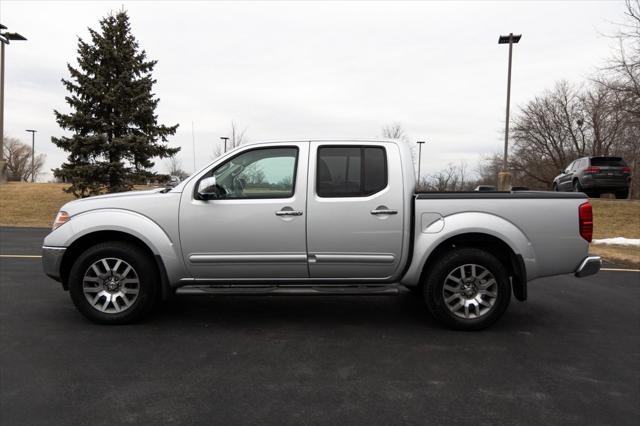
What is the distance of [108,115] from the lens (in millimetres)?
20203

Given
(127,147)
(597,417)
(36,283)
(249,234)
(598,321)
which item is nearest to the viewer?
(597,417)

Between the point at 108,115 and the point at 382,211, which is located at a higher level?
the point at 108,115

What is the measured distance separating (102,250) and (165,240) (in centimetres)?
64

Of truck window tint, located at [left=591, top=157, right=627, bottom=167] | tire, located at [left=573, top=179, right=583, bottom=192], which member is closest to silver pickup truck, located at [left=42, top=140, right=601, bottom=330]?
truck window tint, located at [left=591, top=157, right=627, bottom=167]

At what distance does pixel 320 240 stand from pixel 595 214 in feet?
52.4

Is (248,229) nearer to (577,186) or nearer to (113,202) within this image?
(113,202)

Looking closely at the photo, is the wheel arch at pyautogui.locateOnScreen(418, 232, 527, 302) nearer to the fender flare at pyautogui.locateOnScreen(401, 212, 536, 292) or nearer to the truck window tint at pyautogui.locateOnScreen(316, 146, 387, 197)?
the fender flare at pyautogui.locateOnScreen(401, 212, 536, 292)

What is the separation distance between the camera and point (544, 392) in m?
3.27

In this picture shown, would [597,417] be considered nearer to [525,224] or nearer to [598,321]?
[525,224]

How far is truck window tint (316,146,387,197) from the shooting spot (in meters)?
4.67

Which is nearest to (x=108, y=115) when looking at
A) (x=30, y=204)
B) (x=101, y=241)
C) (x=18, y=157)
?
(x=30, y=204)

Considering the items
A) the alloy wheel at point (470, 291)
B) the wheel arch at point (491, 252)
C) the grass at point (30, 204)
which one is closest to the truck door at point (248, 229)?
the wheel arch at point (491, 252)

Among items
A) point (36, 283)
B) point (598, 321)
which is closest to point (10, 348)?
point (36, 283)

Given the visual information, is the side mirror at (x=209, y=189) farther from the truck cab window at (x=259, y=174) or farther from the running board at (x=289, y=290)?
the running board at (x=289, y=290)
